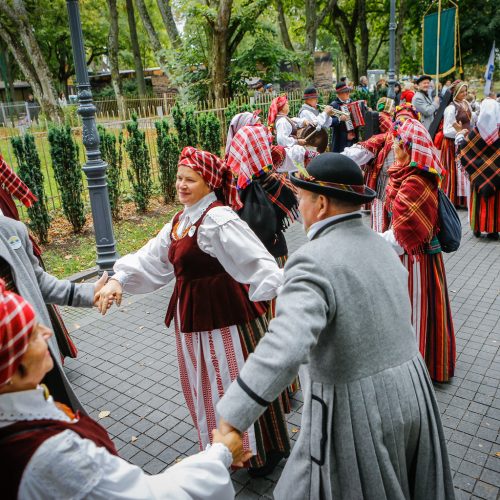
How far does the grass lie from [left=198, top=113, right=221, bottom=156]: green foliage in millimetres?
1541

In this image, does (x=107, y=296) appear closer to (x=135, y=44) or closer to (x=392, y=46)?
(x=392, y=46)

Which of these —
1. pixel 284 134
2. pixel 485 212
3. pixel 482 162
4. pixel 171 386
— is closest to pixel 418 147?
pixel 171 386

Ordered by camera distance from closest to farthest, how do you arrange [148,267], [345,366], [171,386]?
[345,366]
[148,267]
[171,386]

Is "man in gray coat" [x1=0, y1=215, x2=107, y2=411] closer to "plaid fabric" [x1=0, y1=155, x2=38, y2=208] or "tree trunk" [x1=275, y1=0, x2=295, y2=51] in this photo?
"plaid fabric" [x1=0, y1=155, x2=38, y2=208]

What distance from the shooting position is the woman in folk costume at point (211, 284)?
3.13 m

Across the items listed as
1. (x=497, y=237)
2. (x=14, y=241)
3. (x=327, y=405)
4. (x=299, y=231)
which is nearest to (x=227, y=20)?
(x=299, y=231)

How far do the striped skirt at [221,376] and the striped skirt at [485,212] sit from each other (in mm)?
5636

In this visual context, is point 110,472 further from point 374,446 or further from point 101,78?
point 101,78

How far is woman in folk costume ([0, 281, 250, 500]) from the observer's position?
146 cm

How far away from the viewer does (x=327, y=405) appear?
2178 mm

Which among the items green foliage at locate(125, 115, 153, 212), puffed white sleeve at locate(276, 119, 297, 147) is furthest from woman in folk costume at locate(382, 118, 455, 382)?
green foliage at locate(125, 115, 153, 212)

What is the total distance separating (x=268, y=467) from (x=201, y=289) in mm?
1333

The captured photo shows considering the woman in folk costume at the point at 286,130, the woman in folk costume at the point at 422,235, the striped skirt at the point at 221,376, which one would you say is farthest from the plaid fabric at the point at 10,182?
the woman in folk costume at the point at 286,130

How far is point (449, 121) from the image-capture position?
930 cm
